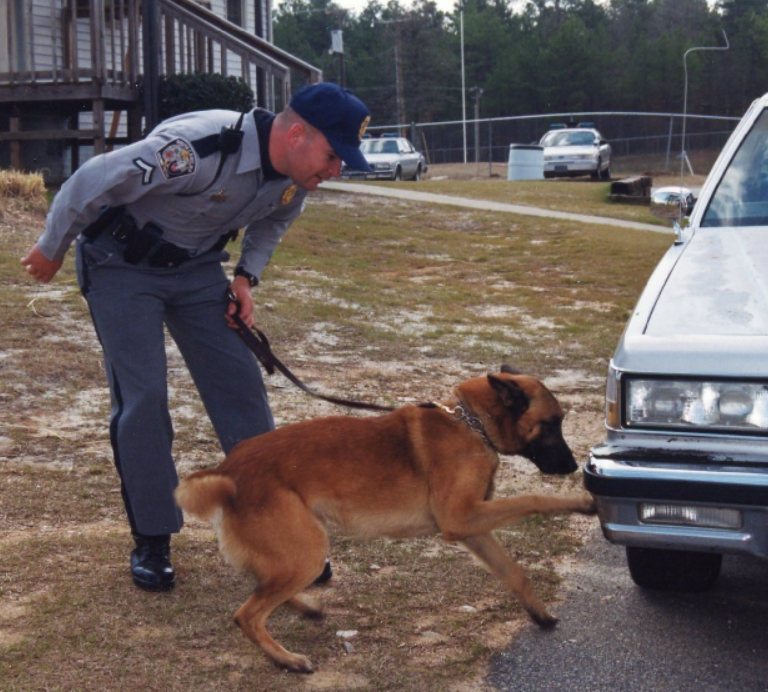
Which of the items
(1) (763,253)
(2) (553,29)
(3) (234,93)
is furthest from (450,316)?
(2) (553,29)

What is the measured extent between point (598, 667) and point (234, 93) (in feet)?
41.8

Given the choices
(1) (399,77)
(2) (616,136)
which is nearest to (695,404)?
(2) (616,136)

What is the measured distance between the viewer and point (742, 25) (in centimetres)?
5056

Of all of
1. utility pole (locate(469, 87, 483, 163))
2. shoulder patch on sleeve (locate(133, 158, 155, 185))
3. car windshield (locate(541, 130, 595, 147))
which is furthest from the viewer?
utility pole (locate(469, 87, 483, 163))

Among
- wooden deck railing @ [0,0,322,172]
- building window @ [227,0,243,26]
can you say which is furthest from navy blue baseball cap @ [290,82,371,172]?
building window @ [227,0,243,26]

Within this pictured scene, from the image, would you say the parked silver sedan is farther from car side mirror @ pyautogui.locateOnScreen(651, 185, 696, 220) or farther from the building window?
car side mirror @ pyautogui.locateOnScreen(651, 185, 696, 220)

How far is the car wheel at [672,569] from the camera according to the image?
3.62m

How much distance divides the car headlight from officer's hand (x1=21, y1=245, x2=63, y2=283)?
192cm

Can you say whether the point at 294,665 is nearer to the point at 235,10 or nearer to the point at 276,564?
the point at 276,564

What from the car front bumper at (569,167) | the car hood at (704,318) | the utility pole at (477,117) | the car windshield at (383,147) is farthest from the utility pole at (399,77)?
the car hood at (704,318)

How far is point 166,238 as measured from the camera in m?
3.71

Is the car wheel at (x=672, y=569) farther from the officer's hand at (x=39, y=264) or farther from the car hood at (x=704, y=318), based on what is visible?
the officer's hand at (x=39, y=264)

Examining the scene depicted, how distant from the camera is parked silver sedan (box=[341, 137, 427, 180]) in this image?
29.0 m

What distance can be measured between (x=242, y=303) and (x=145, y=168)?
70 centimetres
